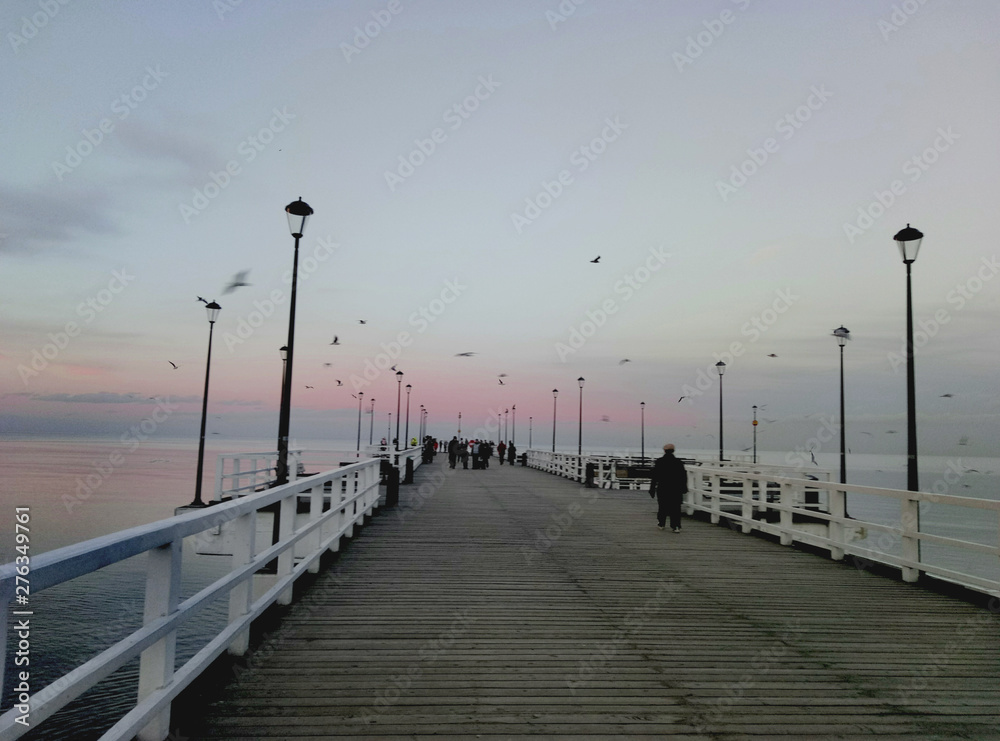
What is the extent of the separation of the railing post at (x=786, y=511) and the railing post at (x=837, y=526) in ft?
3.17

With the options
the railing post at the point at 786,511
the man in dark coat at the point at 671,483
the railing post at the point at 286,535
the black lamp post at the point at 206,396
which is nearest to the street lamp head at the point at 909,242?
the railing post at the point at 786,511

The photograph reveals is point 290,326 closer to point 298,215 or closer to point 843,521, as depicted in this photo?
point 298,215

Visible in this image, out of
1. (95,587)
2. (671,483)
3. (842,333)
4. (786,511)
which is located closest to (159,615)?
(786,511)

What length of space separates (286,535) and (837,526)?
804 cm

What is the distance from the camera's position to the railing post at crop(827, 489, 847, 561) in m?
10.3

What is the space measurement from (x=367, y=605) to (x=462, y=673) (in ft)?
7.39

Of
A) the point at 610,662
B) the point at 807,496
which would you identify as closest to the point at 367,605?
the point at 610,662

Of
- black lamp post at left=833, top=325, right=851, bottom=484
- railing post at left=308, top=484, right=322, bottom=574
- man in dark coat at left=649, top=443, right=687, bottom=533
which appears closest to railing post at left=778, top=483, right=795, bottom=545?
man in dark coat at left=649, top=443, right=687, bottom=533

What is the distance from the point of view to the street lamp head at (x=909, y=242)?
12492 millimetres

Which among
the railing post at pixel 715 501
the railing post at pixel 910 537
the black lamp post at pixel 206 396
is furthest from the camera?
→ the black lamp post at pixel 206 396

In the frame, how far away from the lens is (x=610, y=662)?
5277 mm

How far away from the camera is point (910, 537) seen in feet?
29.1

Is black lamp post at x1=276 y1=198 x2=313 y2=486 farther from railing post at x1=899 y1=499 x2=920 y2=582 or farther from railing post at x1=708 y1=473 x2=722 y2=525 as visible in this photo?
railing post at x1=899 y1=499 x2=920 y2=582

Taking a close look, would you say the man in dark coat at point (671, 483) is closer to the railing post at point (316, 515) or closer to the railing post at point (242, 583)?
the railing post at point (316, 515)
